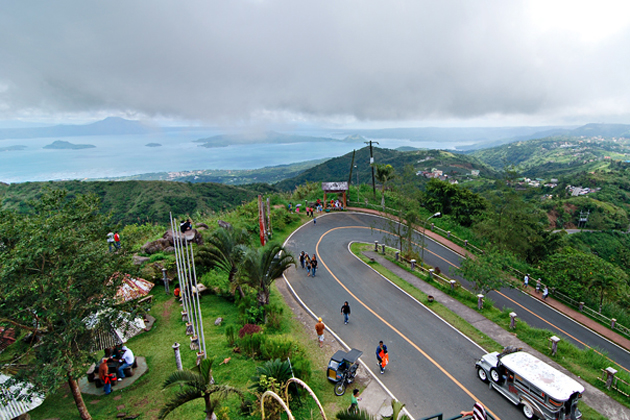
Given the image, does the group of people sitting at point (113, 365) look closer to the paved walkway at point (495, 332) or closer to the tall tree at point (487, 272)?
the paved walkway at point (495, 332)

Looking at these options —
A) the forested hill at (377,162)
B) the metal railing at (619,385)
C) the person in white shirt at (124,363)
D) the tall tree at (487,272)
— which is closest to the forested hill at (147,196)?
the forested hill at (377,162)

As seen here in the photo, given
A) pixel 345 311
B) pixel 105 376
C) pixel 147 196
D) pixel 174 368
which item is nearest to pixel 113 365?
pixel 105 376

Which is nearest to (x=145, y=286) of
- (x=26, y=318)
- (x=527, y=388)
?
(x=26, y=318)

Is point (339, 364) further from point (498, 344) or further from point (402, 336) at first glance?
point (498, 344)

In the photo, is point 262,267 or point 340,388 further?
point 262,267

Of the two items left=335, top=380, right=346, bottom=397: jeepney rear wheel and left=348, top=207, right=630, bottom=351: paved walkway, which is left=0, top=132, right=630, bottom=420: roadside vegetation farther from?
left=348, top=207, right=630, bottom=351: paved walkway

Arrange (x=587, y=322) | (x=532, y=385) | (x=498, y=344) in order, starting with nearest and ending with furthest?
1. (x=532, y=385)
2. (x=498, y=344)
3. (x=587, y=322)
